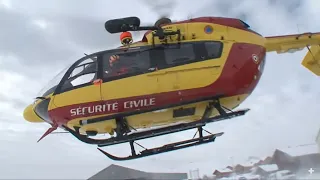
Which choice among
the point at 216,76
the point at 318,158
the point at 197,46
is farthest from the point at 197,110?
the point at 318,158

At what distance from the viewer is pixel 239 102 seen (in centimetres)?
758

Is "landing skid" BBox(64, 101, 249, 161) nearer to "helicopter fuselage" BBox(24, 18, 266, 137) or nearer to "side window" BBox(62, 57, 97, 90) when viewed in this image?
"helicopter fuselage" BBox(24, 18, 266, 137)

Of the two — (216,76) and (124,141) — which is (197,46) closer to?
(216,76)

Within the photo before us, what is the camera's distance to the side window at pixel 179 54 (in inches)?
282

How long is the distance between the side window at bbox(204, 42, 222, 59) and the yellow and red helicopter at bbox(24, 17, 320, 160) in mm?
21

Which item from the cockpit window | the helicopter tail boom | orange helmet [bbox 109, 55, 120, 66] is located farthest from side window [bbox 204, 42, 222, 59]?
A: the helicopter tail boom

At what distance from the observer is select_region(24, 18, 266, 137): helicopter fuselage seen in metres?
6.99

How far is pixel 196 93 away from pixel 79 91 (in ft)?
7.95

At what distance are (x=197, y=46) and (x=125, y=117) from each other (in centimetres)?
213

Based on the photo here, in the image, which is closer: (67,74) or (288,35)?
(67,74)

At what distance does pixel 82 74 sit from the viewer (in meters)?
7.41

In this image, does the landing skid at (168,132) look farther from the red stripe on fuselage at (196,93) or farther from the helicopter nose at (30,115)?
the helicopter nose at (30,115)

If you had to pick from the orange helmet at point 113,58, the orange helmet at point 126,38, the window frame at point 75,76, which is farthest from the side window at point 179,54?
the window frame at point 75,76

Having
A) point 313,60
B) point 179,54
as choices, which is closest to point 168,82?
point 179,54
